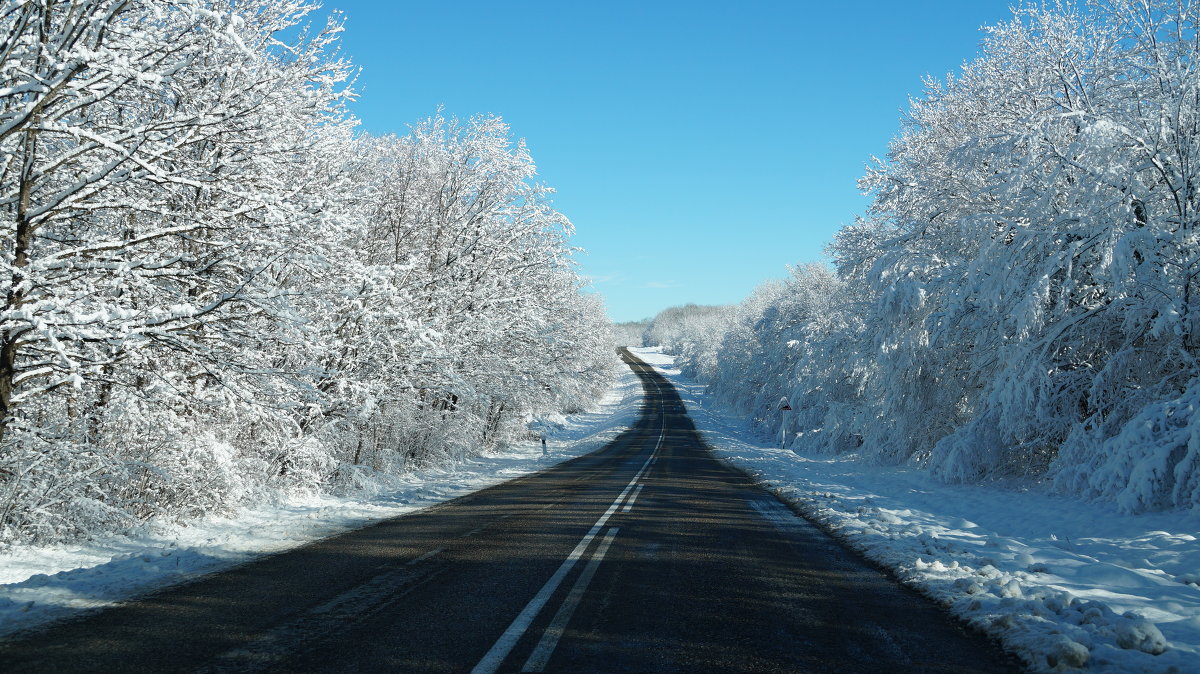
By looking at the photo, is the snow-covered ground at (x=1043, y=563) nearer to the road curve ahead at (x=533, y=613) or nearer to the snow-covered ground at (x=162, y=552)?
the road curve ahead at (x=533, y=613)

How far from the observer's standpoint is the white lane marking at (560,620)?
3816 millimetres

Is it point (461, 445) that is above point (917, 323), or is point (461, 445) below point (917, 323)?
below

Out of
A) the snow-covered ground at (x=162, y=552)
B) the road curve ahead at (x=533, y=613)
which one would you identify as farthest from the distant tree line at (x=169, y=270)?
the road curve ahead at (x=533, y=613)

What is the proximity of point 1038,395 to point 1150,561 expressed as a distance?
4.71 metres

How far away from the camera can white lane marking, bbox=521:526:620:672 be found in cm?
382

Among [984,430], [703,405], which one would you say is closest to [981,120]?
[984,430]

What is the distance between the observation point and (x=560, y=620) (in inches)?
183

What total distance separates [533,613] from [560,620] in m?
0.26

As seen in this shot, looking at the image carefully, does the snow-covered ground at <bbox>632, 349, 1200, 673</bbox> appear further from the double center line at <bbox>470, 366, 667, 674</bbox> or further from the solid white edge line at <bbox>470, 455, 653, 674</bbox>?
the solid white edge line at <bbox>470, 455, 653, 674</bbox>

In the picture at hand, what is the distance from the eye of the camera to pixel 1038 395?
1152 centimetres

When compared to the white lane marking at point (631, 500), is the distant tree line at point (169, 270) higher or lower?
higher

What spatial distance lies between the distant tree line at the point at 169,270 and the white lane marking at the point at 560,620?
179 inches

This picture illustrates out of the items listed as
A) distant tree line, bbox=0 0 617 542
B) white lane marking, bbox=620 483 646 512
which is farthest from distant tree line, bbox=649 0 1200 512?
distant tree line, bbox=0 0 617 542

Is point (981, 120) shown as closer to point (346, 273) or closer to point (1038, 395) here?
point (1038, 395)
